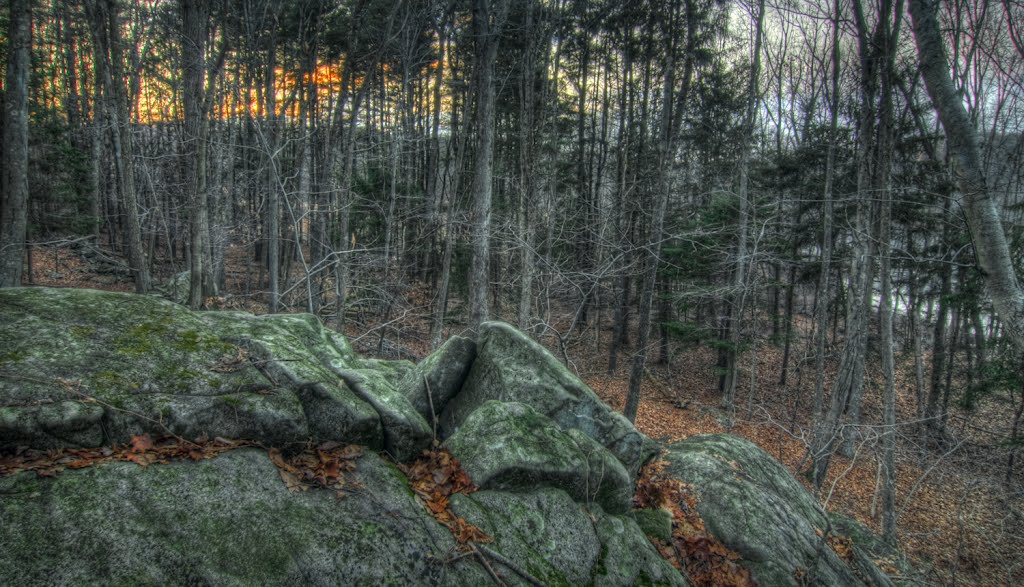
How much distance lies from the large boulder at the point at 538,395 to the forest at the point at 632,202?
1.65m

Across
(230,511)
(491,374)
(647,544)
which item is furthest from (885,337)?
(230,511)

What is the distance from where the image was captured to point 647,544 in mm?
4270

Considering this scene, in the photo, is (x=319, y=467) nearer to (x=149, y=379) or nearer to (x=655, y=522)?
(x=149, y=379)

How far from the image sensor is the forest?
28.1ft

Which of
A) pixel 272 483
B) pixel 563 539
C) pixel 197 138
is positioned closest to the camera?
pixel 272 483

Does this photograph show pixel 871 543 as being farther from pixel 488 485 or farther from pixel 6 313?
pixel 6 313

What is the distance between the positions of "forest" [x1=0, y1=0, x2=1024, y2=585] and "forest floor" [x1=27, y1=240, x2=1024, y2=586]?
121mm

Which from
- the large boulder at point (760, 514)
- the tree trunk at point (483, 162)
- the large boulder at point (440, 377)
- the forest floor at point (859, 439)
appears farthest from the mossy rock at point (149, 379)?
the tree trunk at point (483, 162)

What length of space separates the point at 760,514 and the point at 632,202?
24.2 feet

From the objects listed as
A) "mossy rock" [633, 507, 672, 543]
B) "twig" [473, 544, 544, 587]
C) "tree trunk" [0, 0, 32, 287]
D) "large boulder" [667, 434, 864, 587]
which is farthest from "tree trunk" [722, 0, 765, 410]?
"tree trunk" [0, 0, 32, 287]

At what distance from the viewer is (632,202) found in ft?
35.2

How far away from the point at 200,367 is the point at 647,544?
4.30 metres

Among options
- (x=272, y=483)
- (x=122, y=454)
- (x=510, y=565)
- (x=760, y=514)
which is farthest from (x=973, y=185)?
(x=122, y=454)

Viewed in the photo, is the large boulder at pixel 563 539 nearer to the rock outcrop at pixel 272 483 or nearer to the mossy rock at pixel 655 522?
the rock outcrop at pixel 272 483
